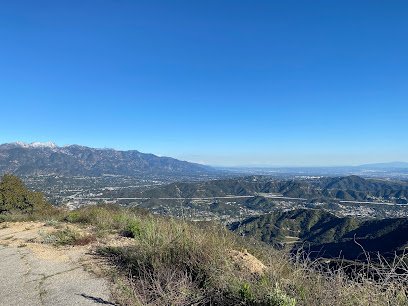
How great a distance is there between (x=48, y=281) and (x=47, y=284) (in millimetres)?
157

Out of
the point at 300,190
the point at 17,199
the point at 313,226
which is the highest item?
the point at 17,199

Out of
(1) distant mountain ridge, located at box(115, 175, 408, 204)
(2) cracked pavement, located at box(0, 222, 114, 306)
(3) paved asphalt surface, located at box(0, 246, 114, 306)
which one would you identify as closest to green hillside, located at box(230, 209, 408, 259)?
(2) cracked pavement, located at box(0, 222, 114, 306)

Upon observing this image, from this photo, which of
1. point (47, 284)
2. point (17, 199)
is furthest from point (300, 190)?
point (47, 284)

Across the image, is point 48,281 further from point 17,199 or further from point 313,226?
point 313,226

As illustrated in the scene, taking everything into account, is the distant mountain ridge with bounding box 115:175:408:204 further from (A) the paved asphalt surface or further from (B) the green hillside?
(A) the paved asphalt surface

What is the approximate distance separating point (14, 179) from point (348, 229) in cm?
5075

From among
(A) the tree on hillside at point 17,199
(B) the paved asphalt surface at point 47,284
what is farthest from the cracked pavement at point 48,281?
(A) the tree on hillside at point 17,199

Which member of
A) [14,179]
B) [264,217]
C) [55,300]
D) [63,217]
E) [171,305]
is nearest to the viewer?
[171,305]

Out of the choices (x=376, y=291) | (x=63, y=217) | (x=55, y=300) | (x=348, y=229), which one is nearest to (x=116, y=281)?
(x=55, y=300)

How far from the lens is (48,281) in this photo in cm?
568

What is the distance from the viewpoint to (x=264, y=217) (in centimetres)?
6875

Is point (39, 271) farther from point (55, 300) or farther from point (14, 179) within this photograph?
point (14, 179)

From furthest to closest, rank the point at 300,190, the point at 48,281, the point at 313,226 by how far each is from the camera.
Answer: the point at 300,190, the point at 313,226, the point at 48,281

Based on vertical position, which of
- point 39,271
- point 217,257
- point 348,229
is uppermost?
point 217,257
